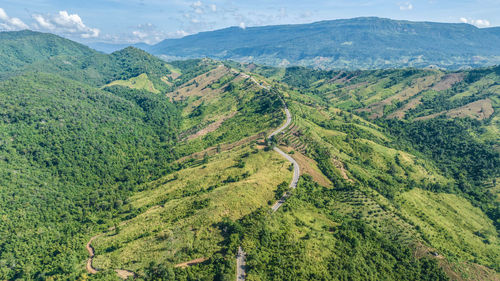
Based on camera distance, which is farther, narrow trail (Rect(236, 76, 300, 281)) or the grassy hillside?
the grassy hillside

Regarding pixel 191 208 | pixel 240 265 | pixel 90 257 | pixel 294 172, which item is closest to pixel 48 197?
pixel 90 257

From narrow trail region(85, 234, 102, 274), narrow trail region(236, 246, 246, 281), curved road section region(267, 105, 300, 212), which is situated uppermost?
curved road section region(267, 105, 300, 212)

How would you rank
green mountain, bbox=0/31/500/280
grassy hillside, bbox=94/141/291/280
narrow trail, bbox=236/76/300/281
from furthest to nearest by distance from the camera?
grassy hillside, bbox=94/141/291/280 → green mountain, bbox=0/31/500/280 → narrow trail, bbox=236/76/300/281

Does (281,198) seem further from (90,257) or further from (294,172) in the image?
(90,257)

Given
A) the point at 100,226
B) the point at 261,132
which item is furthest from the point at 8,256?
the point at 261,132

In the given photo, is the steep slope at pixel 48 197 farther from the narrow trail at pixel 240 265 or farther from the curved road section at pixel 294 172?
the curved road section at pixel 294 172

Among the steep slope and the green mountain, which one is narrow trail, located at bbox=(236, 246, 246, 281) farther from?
the steep slope

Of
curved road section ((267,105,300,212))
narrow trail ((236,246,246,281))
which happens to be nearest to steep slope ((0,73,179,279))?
narrow trail ((236,246,246,281))

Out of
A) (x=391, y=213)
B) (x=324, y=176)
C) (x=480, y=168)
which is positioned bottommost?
(x=480, y=168)

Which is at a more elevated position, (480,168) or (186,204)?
(186,204)

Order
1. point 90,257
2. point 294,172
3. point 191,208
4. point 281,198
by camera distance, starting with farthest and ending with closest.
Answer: point 294,172
point 281,198
point 191,208
point 90,257

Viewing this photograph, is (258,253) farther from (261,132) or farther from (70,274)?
(261,132)
